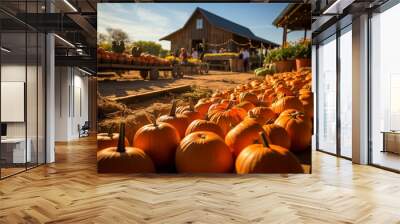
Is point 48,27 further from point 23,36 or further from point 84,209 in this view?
point 84,209

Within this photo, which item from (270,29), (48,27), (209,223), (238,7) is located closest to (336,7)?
(270,29)

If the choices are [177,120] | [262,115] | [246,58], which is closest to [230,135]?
[262,115]

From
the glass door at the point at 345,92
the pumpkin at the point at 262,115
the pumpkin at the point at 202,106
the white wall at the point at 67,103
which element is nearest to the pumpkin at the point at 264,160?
the pumpkin at the point at 262,115

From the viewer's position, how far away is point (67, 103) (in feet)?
47.1

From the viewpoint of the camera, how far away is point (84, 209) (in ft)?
14.1

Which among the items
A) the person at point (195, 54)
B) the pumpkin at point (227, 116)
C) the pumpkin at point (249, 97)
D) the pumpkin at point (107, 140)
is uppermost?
the person at point (195, 54)

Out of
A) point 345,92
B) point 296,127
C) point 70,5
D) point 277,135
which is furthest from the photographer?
point 345,92

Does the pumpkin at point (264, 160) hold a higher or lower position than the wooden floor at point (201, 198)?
higher

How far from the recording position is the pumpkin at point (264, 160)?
→ 6.02m

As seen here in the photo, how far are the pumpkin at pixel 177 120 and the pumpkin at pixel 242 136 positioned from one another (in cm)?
63

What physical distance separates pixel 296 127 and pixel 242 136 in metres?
0.84

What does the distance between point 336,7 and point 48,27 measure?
16.0 ft

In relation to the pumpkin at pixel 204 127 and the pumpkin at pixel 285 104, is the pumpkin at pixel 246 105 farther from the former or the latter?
the pumpkin at pixel 204 127

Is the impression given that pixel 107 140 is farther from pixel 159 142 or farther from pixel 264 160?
pixel 264 160
